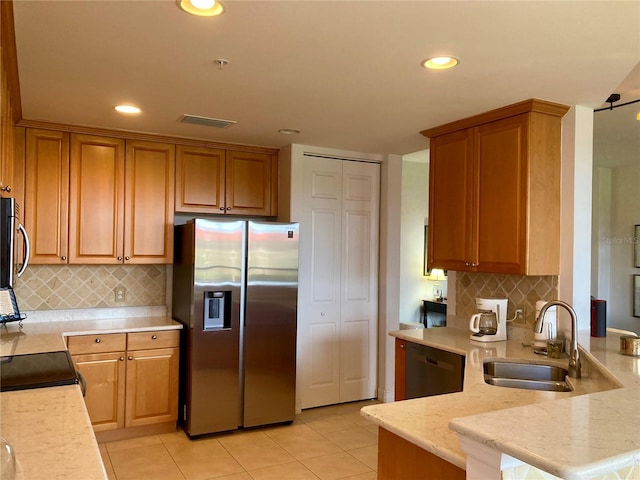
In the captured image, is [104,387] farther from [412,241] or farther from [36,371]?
[412,241]

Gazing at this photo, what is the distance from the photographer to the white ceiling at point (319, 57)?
6.23ft

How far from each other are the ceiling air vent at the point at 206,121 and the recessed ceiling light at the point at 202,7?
1.55 metres

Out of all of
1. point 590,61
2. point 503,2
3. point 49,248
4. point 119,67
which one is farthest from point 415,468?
point 49,248

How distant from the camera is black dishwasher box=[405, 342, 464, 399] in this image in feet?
9.83

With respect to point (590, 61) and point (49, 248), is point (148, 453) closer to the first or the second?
point (49, 248)

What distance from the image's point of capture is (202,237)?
12.3 ft

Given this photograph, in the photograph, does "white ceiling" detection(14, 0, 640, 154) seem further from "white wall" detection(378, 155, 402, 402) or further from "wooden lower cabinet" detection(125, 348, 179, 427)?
"wooden lower cabinet" detection(125, 348, 179, 427)

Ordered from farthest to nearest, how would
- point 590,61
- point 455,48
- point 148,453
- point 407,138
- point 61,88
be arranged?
point 407,138 < point 148,453 < point 61,88 < point 590,61 < point 455,48

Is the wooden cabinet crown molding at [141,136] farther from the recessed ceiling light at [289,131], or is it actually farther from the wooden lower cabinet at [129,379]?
the wooden lower cabinet at [129,379]

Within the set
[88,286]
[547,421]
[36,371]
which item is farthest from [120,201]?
[547,421]

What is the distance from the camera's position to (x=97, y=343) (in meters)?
3.61

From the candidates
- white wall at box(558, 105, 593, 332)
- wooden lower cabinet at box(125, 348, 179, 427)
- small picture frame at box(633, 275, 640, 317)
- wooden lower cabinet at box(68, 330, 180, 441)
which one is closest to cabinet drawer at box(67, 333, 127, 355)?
wooden lower cabinet at box(68, 330, 180, 441)

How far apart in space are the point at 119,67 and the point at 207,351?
7.01ft

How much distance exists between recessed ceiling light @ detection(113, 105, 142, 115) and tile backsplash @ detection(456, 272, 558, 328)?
259 centimetres
